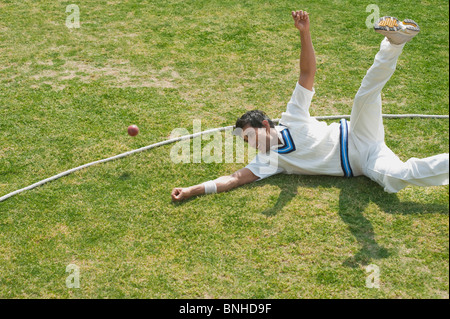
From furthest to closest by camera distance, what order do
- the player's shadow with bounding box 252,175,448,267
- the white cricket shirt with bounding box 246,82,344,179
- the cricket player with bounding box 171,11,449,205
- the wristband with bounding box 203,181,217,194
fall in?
the white cricket shirt with bounding box 246,82,344,179
the wristband with bounding box 203,181,217,194
the cricket player with bounding box 171,11,449,205
the player's shadow with bounding box 252,175,448,267

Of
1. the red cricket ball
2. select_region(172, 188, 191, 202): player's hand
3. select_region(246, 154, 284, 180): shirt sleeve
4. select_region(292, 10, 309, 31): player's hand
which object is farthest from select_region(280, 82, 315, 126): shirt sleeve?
the red cricket ball

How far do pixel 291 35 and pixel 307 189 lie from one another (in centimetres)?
377

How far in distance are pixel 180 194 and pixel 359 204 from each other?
1544 millimetres

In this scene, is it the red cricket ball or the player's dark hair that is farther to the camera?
the red cricket ball

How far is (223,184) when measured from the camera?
15.2ft

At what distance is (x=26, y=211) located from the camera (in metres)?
4.57

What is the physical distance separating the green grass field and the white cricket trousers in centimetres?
19

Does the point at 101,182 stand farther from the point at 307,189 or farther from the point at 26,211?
the point at 307,189

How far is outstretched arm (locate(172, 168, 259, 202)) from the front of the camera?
4566 millimetres

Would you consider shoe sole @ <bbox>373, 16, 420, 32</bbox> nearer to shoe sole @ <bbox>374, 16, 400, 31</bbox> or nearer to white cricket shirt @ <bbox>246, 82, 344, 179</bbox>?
shoe sole @ <bbox>374, 16, 400, 31</bbox>

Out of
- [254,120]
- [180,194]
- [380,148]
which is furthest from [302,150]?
[180,194]

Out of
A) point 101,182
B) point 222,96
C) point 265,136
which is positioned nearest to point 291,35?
point 222,96

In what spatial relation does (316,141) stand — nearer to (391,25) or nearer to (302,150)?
(302,150)

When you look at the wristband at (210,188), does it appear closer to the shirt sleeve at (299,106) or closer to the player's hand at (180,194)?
the player's hand at (180,194)
